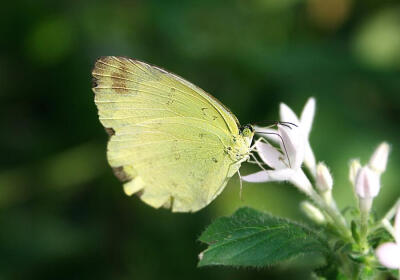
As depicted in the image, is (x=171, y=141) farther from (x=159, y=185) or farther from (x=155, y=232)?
(x=155, y=232)

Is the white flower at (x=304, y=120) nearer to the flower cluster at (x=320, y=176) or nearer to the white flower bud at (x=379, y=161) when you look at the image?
the flower cluster at (x=320, y=176)

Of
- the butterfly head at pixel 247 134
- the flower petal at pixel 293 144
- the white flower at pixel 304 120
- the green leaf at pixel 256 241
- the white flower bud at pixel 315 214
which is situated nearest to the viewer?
the green leaf at pixel 256 241

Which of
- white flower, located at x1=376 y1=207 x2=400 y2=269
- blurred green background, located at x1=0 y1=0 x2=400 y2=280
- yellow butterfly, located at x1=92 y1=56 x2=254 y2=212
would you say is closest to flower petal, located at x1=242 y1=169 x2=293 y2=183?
yellow butterfly, located at x1=92 y1=56 x2=254 y2=212

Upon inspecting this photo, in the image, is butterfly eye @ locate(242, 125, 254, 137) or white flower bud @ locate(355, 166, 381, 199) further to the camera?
butterfly eye @ locate(242, 125, 254, 137)

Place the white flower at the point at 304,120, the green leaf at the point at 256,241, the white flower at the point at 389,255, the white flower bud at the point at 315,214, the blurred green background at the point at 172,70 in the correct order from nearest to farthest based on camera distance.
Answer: the white flower at the point at 389,255
the green leaf at the point at 256,241
the white flower bud at the point at 315,214
the white flower at the point at 304,120
the blurred green background at the point at 172,70

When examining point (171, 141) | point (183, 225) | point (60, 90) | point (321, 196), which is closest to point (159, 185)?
point (171, 141)

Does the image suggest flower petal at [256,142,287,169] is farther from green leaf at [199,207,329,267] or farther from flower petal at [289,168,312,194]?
green leaf at [199,207,329,267]

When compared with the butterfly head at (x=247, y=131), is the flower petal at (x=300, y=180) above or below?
below

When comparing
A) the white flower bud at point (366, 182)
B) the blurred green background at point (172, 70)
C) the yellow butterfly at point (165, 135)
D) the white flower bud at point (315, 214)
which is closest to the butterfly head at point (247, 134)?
the yellow butterfly at point (165, 135)
